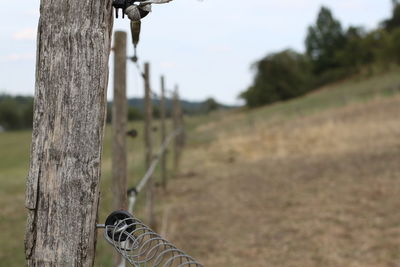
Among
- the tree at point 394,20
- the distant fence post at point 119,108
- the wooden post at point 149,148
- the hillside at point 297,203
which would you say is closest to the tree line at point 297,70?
the tree at point 394,20

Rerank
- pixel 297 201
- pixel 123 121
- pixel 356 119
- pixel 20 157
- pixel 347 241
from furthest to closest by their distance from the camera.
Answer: pixel 20 157 < pixel 356 119 < pixel 297 201 < pixel 347 241 < pixel 123 121

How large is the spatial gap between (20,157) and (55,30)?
21.1 metres

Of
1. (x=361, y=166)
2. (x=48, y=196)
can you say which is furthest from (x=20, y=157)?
(x=48, y=196)

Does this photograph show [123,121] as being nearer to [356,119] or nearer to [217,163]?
[217,163]

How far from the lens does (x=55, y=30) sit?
5.04ft

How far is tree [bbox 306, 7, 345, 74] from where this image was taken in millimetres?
55469

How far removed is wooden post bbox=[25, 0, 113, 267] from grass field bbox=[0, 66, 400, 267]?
31.0 inches

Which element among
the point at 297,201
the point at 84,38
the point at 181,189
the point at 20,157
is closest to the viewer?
the point at 84,38

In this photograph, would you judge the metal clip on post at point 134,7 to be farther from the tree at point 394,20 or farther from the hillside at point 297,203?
the tree at point 394,20

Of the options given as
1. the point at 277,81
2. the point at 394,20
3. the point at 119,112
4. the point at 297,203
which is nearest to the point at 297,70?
the point at 277,81

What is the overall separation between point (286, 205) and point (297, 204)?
0.15m

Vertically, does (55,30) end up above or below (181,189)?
above

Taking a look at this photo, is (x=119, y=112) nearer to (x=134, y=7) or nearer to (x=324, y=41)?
(x=134, y=7)

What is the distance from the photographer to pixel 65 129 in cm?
153
